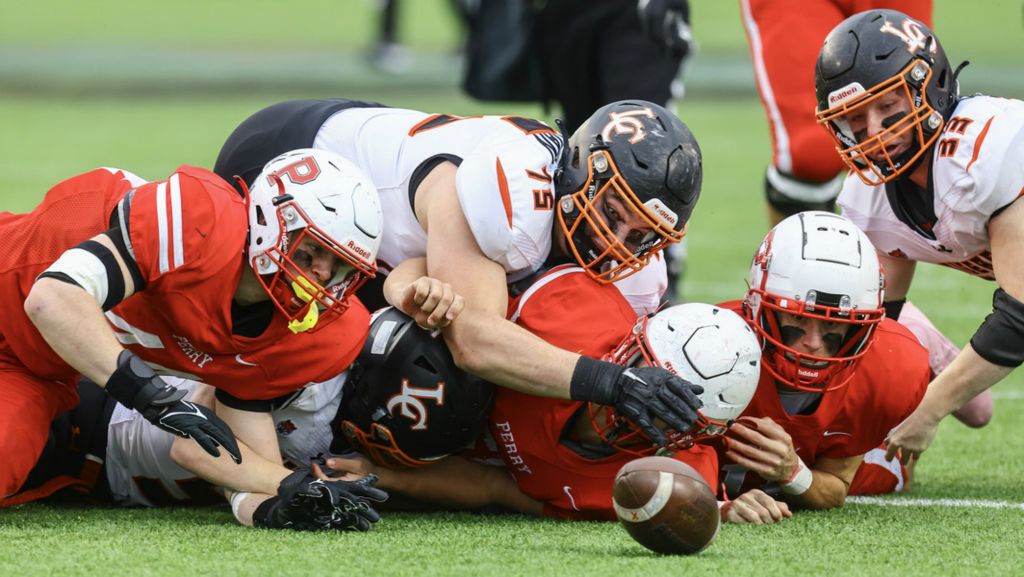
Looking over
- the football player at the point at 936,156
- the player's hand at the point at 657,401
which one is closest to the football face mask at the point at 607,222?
the player's hand at the point at 657,401

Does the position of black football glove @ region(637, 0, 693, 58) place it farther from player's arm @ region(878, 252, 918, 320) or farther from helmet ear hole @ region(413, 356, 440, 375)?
helmet ear hole @ region(413, 356, 440, 375)

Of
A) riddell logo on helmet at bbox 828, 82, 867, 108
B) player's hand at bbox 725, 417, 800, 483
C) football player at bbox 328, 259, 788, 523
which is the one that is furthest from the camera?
riddell logo on helmet at bbox 828, 82, 867, 108

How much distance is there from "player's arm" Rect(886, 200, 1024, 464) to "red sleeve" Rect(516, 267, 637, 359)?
0.88m

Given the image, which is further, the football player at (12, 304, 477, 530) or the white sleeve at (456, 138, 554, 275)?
the white sleeve at (456, 138, 554, 275)

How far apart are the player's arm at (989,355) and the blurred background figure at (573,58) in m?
2.38

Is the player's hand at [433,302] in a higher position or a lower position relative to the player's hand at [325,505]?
higher

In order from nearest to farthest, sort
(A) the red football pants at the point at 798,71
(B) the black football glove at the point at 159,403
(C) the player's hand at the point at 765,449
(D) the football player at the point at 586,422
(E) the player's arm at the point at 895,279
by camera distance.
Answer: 1. (B) the black football glove at the point at 159,403
2. (D) the football player at the point at 586,422
3. (C) the player's hand at the point at 765,449
4. (E) the player's arm at the point at 895,279
5. (A) the red football pants at the point at 798,71

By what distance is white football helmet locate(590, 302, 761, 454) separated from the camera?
3.81m

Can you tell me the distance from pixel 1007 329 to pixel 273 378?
6.78ft

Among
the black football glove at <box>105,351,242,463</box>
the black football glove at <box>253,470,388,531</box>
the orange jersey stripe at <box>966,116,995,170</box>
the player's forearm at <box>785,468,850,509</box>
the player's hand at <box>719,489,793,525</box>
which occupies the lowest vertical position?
the player's forearm at <box>785,468,850,509</box>

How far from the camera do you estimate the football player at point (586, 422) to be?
3.84 m

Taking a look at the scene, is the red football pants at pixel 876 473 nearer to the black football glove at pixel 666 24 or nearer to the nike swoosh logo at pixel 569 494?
the nike swoosh logo at pixel 569 494

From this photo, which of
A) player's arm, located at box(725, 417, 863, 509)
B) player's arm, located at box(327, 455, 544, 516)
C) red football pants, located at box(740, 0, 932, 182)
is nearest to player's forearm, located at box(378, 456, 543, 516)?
player's arm, located at box(327, 455, 544, 516)

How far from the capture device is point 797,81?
5.85 m
